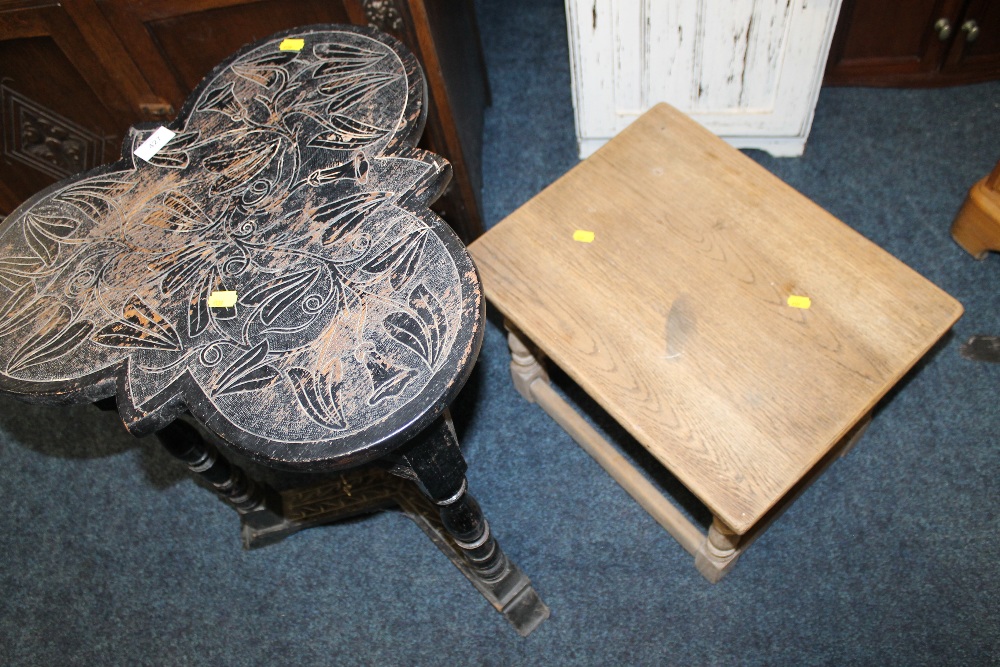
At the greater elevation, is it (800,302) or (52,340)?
(52,340)

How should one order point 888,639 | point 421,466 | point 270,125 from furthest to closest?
point 888,639, point 270,125, point 421,466

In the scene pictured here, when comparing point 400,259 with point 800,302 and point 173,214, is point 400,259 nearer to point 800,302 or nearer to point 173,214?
point 173,214

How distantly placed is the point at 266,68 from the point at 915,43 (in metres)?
1.71

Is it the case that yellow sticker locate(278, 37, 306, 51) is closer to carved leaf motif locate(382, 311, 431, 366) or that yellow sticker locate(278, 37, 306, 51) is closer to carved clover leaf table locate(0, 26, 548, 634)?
carved clover leaf table locate(0, 26, 548, 634)

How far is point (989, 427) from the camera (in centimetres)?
163

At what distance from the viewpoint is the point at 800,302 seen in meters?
1.32

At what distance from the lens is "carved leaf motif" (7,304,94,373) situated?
1104 millimetres

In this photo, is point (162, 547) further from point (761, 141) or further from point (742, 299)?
point (761, 141)

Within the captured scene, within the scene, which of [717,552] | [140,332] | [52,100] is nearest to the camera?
[140,332]

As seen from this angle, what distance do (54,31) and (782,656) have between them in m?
1.93

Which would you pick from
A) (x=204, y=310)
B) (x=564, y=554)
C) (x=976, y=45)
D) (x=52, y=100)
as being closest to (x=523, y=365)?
(x=564, y=554)

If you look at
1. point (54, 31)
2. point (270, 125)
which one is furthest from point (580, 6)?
point (54, 31)

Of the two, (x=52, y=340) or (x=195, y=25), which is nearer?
(x=52, y=340)

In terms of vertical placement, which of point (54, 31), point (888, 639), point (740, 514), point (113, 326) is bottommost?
point (888, 639)
